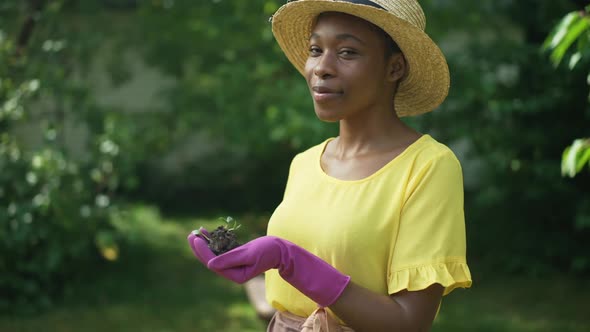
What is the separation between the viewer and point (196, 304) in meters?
6.73

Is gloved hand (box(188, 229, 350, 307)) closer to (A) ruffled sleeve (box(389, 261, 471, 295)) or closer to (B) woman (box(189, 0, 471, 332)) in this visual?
(B) woman (box(189, 0, 471, 332))

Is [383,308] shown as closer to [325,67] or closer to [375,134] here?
[375,134]

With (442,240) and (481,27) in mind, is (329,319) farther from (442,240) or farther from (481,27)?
(481,27)

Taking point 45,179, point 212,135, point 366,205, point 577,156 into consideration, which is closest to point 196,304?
point 45,179

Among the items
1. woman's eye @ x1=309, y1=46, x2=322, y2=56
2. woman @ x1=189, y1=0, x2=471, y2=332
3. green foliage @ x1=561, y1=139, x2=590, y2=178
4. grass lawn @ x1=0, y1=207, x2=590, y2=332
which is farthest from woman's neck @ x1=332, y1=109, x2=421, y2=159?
grass lawn @ x1=0, y1=207, x2=590, y2=332

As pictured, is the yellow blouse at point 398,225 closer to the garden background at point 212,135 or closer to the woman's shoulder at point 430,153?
the woman's shoulder at point 430,153

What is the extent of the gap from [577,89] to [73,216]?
175 inches

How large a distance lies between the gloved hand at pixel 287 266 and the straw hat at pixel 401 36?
0.62 metres

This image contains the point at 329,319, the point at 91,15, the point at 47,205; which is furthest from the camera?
the point at 91,15

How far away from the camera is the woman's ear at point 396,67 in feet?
7.00

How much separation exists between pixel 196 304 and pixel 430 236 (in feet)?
16.6

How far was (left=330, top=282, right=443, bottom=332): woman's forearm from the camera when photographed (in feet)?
6.25

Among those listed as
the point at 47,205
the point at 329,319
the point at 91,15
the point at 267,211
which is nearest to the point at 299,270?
the point at 329,319

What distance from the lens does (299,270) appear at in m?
1.88
